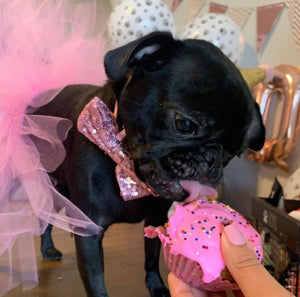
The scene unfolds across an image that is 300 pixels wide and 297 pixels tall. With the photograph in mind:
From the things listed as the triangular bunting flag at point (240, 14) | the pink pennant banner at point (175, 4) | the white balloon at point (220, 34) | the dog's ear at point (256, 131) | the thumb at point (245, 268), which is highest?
the pink pennant banner at point (175, 4)

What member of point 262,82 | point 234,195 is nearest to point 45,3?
point 262,82

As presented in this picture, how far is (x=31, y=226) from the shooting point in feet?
2.89

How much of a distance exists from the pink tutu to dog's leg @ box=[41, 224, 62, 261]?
0.26 metres

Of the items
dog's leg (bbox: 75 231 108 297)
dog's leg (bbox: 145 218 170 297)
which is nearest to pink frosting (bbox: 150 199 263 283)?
dog's leg (bbox: 75 231 108 297)

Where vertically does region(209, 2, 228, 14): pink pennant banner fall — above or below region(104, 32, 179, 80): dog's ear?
above

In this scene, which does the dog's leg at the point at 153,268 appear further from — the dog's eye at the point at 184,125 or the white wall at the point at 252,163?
the white wall at the point at 252,163

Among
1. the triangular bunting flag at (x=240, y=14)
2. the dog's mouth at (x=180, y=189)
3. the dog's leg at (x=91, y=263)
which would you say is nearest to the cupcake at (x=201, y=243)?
the dog's mouth at (x=180, y=189)

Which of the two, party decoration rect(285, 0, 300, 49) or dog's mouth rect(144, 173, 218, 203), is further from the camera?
party decoration rect(285, 0, 300, 49)

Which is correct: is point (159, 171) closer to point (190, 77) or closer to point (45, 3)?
point (190, 77)

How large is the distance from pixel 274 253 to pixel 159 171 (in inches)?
18.8

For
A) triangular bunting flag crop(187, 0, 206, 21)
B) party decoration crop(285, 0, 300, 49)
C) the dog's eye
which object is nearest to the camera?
the dog's eye

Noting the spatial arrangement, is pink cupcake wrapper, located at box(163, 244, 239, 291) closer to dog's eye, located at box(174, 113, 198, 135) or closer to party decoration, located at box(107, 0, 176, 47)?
dog's eye, located at box(174, 113, 198, 135)

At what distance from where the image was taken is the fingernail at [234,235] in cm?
60

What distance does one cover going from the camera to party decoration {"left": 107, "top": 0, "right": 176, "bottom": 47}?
144 cm
